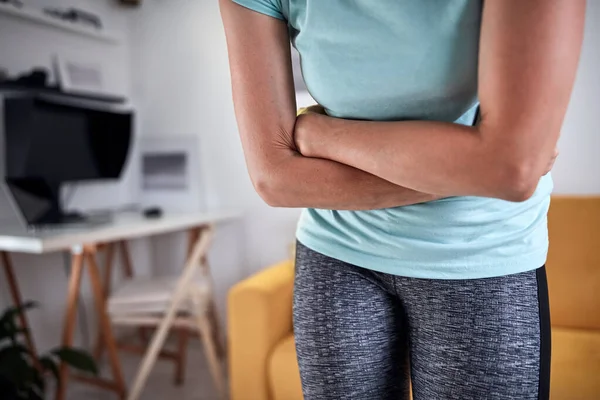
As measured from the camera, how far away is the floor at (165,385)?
1.98 meters

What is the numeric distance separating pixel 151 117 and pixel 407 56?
2388 mm

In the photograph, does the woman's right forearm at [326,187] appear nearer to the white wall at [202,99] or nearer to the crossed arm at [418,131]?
the crossed arm at [418,131]

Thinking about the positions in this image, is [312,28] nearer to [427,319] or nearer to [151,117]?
[427,319]

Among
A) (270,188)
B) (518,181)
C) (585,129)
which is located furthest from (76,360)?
(585,129)

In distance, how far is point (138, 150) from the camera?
2684 mm

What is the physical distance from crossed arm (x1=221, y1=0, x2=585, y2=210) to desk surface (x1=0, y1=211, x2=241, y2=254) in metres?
1.17

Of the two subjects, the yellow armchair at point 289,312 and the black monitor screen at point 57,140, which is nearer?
the yellow armchair at point 289,312

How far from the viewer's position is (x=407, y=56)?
510mm

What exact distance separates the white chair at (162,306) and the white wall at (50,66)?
420 millimetres

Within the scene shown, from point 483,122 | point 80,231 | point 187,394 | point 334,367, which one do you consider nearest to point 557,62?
point 483,122

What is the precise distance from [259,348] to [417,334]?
1020 millimetres

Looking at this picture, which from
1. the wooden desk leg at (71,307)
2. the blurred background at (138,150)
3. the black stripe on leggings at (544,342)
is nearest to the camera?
the black stripe on leggings at (544,342)

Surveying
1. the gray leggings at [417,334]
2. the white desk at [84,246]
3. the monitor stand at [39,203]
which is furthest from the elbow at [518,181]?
the monitor stand at [39,203]

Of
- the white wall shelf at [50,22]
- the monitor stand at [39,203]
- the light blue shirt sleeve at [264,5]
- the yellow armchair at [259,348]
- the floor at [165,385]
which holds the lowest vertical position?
the floor at [165,385]
